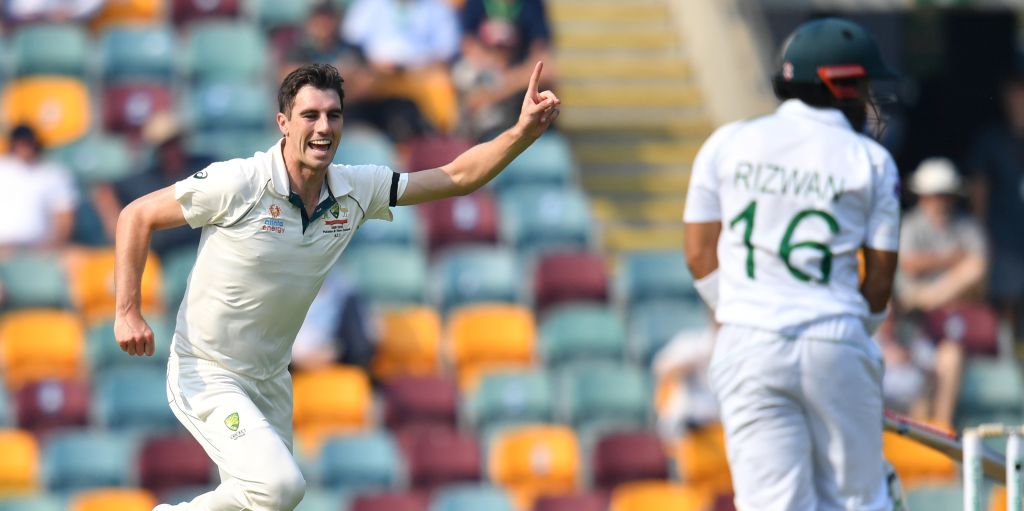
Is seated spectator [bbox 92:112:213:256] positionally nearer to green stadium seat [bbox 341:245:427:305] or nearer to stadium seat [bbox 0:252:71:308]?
stadium seat [bbox 0:252:71:308]

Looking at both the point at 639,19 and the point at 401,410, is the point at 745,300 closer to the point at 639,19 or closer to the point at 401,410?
the point at 401,410

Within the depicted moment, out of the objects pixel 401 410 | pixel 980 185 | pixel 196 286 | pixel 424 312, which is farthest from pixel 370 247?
pixel 196 286

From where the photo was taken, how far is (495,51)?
12141 millimetres

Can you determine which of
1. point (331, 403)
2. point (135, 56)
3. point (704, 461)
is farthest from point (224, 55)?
point (704, 461)

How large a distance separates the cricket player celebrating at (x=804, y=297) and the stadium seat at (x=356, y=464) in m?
4.56

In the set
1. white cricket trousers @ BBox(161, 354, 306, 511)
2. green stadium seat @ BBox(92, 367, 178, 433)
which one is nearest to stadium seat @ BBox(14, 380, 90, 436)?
green stadium seat @ BBox(92, 367, 178, 433)

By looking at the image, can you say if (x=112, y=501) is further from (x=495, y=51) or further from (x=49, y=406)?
(x=495, y=51)

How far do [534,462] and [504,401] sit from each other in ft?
1.66

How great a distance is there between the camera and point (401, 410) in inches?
405

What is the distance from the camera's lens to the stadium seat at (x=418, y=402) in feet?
33.8

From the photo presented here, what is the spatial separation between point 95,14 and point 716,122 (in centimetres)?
464

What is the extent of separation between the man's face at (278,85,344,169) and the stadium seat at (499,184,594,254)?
6.29 m

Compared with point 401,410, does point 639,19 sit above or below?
above

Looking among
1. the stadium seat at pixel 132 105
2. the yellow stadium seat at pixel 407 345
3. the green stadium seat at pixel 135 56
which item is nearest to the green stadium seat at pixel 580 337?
the yellow stadium seat at pixel 407 345
